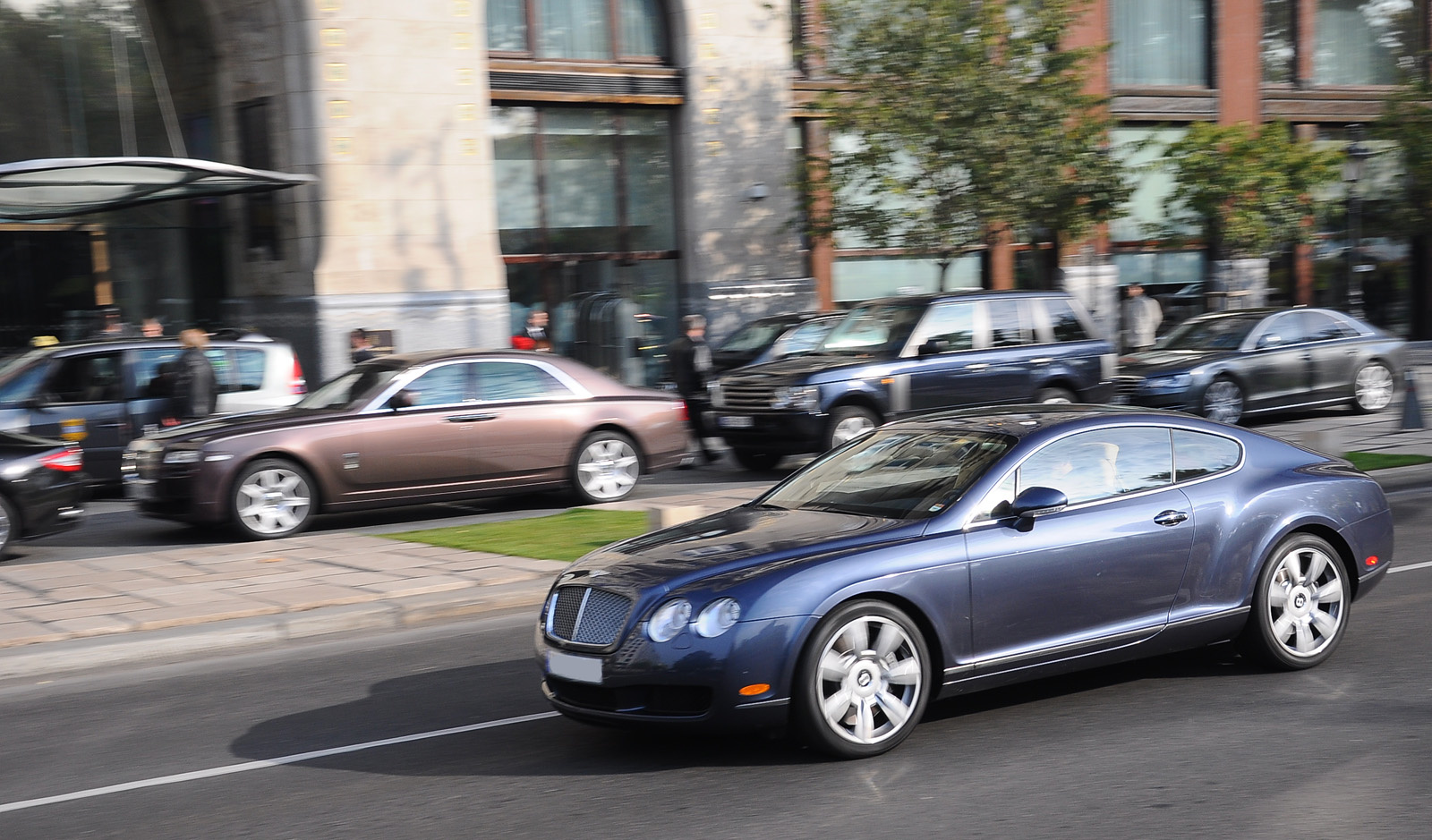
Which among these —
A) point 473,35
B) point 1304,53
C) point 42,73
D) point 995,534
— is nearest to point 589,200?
point 473,35

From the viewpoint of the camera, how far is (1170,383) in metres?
17.7

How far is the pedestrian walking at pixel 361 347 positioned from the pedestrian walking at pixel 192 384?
3.37 meters

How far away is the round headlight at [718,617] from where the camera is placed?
5242mm

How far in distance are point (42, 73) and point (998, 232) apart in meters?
14.2

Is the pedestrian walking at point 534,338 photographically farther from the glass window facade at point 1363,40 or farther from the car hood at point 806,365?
the glass window facade at point 1363,40

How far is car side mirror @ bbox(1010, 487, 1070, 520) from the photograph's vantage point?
579cm

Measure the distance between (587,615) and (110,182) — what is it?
48.4 feet

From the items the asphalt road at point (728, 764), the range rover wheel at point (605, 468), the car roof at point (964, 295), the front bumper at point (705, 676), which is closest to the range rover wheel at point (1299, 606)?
the asphalt road at point (728, 764)

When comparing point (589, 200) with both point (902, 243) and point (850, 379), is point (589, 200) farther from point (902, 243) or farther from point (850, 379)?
point (850, 379)

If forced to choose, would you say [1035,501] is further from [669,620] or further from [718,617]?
[669,620]

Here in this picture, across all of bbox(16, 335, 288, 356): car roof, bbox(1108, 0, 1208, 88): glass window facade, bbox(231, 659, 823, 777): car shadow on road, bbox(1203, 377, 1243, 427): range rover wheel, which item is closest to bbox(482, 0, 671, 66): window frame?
bbox(16, 335, 288, 356): car roof

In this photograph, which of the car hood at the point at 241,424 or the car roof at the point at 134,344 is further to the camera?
the car roof at the point at 134,344

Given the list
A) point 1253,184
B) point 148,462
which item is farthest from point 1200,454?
point 1253,184

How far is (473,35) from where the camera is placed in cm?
2117
